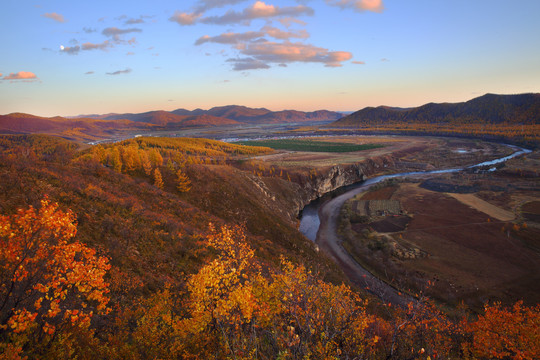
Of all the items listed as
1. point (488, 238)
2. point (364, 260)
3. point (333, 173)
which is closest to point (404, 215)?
point (488, 238)

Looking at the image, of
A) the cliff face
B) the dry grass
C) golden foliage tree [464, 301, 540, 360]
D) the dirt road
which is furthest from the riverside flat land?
the cliff face

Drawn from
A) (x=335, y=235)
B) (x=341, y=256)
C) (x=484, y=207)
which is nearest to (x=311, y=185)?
(x=335, y=235)

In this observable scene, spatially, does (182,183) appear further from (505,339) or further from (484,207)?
(484,207)

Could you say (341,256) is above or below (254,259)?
below

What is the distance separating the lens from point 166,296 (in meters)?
20.2

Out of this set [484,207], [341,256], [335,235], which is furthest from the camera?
[484,207]

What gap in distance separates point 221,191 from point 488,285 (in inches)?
2340

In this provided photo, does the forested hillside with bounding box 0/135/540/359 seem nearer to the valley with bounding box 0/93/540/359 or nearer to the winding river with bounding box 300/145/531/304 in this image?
the valley with bounding box 0/93/540/359

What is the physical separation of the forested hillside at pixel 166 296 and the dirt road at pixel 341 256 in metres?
8.40

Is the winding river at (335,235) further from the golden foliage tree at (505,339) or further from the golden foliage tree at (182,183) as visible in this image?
the golden foliage tree at (182,183)

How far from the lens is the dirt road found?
5041 cm

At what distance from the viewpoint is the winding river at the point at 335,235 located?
52.8m

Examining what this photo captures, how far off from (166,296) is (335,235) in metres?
65.9

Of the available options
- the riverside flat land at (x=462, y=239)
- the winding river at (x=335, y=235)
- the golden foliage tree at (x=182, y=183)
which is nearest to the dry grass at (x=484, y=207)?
the riverside flat land at (x=462, y=239)
